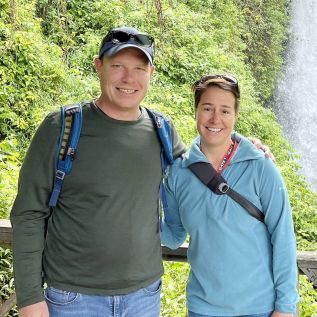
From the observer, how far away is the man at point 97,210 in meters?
1.78

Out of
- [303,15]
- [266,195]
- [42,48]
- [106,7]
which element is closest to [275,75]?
[303,15]

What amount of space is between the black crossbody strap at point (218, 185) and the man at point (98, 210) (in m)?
0.19

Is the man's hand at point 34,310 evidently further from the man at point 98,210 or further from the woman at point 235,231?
the woman at point 235,231

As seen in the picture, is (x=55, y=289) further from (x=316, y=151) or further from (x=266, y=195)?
(x=316, y=151)

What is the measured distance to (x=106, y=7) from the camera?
1109 centimetres

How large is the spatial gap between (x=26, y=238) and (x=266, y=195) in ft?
2.87

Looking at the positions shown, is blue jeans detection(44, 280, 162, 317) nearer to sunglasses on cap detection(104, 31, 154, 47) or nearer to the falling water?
sunglasses on cap detection(104, 31, 154, 47)

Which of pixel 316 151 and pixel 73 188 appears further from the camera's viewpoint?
pixel 316 151

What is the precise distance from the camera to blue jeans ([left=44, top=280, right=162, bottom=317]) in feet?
5.90

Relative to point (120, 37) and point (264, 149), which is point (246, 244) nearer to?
point (264, 149)

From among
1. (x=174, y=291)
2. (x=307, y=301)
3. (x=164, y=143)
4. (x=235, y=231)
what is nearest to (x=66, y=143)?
(x=164, y=143)

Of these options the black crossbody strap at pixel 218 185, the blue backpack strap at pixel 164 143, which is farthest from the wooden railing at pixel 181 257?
the black crossbody strap at pixel 218 185

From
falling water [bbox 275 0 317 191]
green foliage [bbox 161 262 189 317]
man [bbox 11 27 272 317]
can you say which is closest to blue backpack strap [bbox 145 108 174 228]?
man [bbox 11 27 272 317]

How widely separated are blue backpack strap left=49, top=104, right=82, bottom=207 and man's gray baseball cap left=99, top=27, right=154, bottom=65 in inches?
10.6
